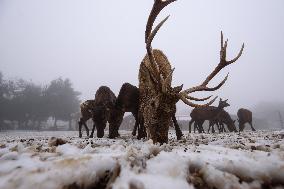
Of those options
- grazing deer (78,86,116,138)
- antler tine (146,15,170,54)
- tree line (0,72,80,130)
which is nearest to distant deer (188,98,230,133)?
grazing deer (78,86,116,138)

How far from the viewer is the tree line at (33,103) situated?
42.5 m

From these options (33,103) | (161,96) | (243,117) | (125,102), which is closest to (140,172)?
(161,96)

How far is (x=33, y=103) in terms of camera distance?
4488cm

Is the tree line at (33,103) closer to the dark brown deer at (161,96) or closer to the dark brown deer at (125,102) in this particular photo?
the dark brown deer at (125,102)

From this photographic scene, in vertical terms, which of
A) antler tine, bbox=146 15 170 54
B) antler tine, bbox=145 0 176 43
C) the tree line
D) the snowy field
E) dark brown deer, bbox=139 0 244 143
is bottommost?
the snowy field

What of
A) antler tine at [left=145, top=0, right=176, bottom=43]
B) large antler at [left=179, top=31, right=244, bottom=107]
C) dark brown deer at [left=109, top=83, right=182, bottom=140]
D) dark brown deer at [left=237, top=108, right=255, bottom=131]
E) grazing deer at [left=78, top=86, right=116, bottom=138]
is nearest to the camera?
antler tine at [left=145, top=0, right=176, bottom=43]

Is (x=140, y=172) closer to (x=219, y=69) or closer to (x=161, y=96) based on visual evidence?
(x=161, y=96)

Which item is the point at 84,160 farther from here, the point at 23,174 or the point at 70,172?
the point at 23,174

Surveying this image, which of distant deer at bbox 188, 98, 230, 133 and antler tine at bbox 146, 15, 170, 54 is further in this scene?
distant deer at bbox 188, 98, 230, 133

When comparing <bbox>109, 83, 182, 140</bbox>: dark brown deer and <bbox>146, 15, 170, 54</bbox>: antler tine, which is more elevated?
Result: <bbox>146, 15, 170, 54</bbox>: antler tine

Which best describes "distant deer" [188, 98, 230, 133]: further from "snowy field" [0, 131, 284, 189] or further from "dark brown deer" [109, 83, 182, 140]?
"snowy field" [0, 131, 284, 189]

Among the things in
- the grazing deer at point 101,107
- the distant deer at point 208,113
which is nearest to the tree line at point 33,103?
the distant deer at point 208,113

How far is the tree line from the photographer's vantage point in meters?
42.5

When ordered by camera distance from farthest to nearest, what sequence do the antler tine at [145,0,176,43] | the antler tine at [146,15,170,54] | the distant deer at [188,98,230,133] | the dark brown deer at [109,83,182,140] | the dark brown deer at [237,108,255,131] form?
1. the dark brown deer at [237,108,255,131]
2. the distant deer at [188,98,230,133]
3. the dark brown deer at [109,83,182,140]
4. the antler tine at [145,0,176,43]
5. the antler tine at [146,15,170,54]
